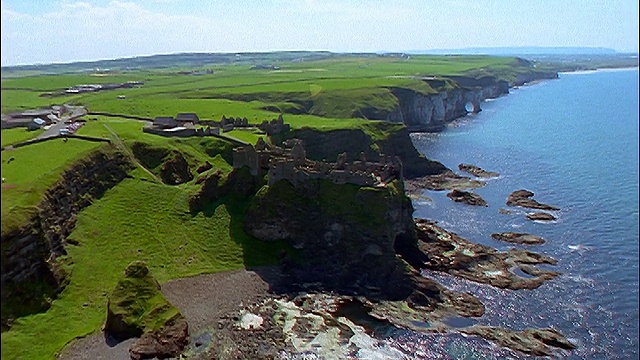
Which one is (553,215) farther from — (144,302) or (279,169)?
(144,302)

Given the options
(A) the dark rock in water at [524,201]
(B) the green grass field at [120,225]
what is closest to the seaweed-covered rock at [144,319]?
(B) the green grass field at [120,225]

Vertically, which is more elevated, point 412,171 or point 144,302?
point 144,302

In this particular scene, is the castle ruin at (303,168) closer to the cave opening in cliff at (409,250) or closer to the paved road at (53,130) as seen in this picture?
the cave opening in cliff at (409,250)

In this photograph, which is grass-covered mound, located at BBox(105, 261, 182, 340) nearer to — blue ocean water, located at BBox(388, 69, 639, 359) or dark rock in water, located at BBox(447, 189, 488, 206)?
blue ocean water, located at BBox(388, 69, 639, 359)

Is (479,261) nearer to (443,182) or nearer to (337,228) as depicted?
(337,228)

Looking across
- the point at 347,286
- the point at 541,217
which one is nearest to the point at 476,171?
the point at 541,217

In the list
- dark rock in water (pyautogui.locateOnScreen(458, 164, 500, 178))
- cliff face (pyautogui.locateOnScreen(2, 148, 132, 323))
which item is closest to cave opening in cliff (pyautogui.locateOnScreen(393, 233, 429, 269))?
cliff face (pyautogui.locateOnScreen(2, 148, 132, 323))

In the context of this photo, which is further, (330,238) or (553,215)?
(553,215)

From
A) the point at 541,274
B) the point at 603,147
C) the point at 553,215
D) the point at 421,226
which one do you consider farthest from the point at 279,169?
the point at 603,147
